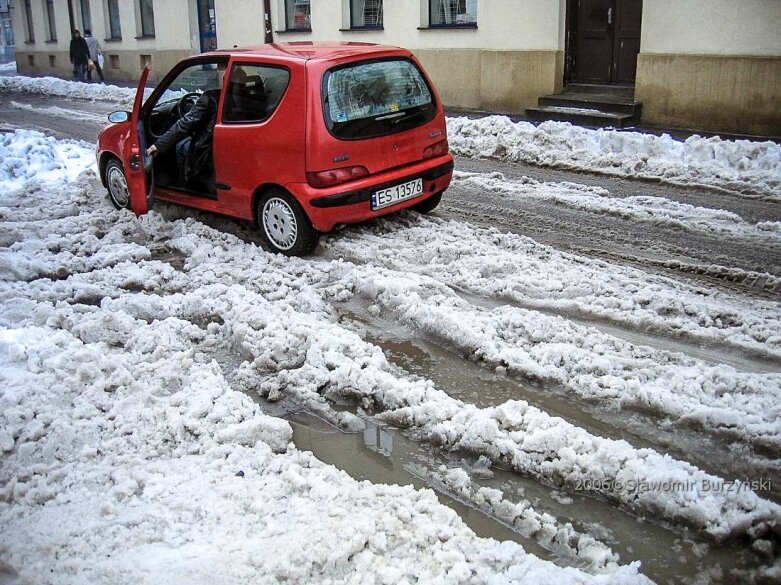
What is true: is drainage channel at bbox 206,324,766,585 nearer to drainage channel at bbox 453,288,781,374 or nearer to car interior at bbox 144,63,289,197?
drainage channel at bbox 453,288,781,374

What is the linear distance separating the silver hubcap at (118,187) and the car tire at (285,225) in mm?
2144

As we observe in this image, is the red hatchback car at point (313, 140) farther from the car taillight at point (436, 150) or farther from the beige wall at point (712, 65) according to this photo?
the beige wall at point (712, 65)

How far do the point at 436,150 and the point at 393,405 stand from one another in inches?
144

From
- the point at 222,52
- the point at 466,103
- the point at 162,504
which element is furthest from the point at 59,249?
the point at 466,103

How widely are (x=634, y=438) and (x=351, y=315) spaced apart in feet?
7.58

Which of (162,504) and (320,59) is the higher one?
(320,59)

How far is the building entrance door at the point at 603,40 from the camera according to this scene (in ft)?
46.3

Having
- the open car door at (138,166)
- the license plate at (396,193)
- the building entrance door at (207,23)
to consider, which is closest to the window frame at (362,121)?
the license plate at (396,193)

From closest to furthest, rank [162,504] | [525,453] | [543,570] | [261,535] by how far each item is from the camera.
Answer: [543,570] → [261,535] → [162,504] → [525,453]

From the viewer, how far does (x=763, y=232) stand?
704 centimetres

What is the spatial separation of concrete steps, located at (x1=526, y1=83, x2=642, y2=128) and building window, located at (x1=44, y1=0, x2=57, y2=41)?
25.2 meters

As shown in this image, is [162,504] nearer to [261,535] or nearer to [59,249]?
[261,535]

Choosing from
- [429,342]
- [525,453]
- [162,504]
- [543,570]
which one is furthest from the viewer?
[429,342]

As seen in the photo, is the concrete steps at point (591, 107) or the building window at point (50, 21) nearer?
the concrete steps at point (591, 107)
